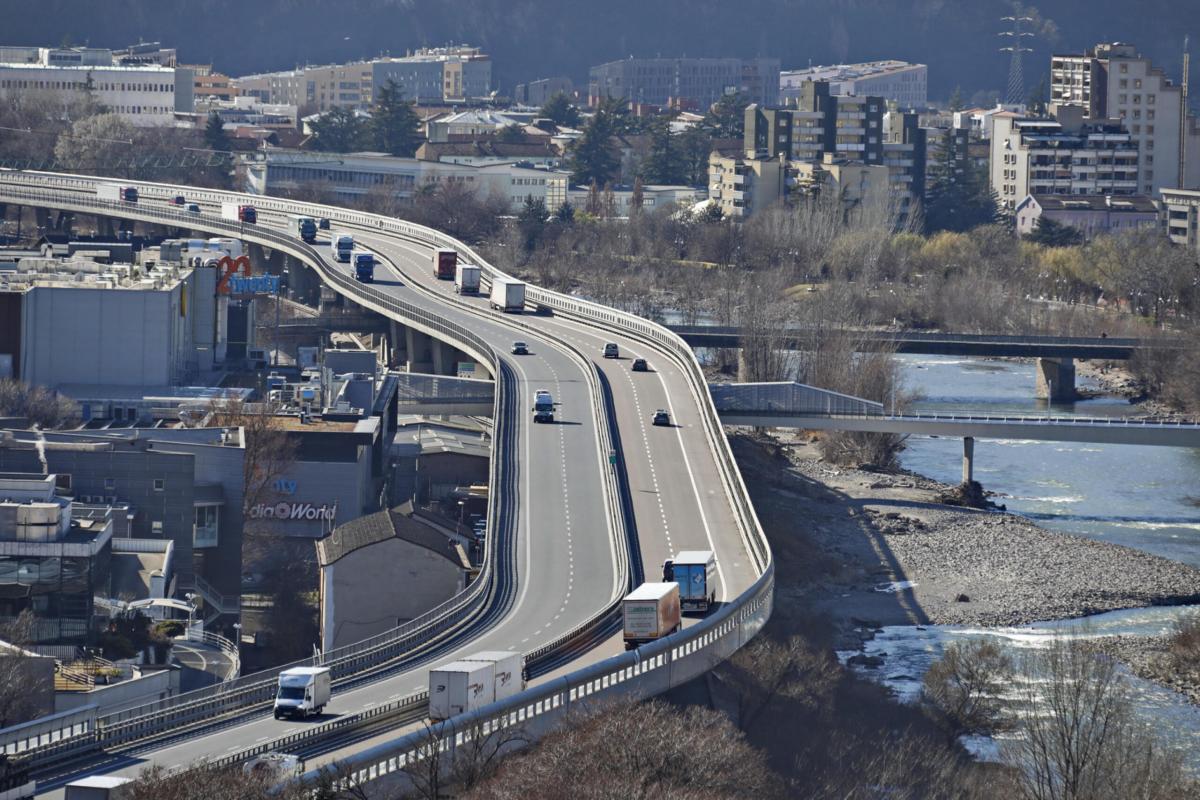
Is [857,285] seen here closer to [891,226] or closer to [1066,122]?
[891,226]

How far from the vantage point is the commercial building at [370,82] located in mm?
159250

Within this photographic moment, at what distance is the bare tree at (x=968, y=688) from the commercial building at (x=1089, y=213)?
6456 centimetres

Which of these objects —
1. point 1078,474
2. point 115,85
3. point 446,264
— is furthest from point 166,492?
point 115,85

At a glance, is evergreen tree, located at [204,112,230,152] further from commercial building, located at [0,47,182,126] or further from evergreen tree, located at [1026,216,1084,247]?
evergreen tree, located at [1026,216,1084,247]

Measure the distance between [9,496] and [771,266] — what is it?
5686 cm

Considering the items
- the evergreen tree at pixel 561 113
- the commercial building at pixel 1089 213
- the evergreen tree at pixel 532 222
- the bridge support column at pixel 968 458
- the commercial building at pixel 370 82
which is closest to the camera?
the bridge support column at pixel 968 458

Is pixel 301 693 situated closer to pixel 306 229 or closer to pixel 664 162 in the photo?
pixel 306 229

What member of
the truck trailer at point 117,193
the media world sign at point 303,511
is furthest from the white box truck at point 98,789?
the truck trailer at point 117,193

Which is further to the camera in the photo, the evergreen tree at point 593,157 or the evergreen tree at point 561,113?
the evergreen tree at point 561,113

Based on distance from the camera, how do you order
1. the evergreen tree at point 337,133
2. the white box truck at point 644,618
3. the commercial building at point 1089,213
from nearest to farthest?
the white box truck at point 644,618
the commercial building at point 1089,213
the evergreen tree at point 337,133

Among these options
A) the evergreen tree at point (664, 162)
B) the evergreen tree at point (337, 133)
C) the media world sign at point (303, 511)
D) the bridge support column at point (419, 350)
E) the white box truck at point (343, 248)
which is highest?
the evergreen tree at point (337, 133)

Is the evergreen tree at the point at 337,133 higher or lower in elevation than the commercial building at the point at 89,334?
higher

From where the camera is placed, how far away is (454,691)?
2344cm

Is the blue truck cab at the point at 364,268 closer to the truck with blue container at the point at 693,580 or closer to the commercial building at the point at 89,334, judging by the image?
the commercial building at the point at 89,334
